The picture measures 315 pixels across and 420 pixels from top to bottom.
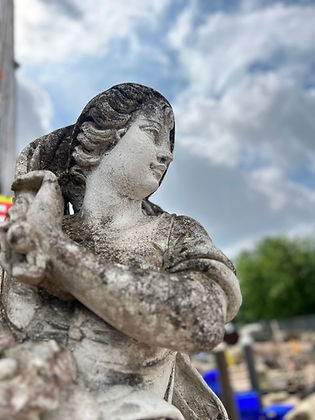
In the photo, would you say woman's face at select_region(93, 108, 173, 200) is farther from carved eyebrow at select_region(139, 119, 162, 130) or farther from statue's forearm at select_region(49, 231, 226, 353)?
statue's forearm at select_region(49, 231, 226, 353)

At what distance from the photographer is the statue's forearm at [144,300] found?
181 cm

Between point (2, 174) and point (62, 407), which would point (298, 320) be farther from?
point (62, 407)

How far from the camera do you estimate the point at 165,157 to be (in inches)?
101

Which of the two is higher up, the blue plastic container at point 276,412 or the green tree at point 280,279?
the green tree at point 280,279

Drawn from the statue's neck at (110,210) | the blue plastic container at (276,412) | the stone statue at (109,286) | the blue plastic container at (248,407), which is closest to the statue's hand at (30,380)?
the stone statue at (109,286)

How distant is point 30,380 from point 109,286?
1.52ft

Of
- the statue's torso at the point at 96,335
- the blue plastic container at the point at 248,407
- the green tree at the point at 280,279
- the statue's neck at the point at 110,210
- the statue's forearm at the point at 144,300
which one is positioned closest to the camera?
the statue's forearm at the point at 144,300

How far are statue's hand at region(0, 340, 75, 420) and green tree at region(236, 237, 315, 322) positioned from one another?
4219 centimetres

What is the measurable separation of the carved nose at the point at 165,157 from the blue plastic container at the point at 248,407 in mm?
7581

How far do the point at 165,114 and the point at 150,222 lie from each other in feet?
2.12

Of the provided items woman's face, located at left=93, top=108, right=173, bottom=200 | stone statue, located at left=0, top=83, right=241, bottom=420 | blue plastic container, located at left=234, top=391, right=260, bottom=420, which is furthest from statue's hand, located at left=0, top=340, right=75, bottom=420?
blue plastic container, located at left=234, top=391, right=260, bottom=420

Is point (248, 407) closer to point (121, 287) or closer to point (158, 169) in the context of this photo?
point (158, 169)

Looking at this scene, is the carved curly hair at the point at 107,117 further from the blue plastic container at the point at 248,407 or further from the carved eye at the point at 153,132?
the blue plastic container at the point at 248,407

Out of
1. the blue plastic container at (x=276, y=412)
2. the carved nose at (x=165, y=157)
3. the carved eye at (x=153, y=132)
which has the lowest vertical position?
the blue plastic container at (x=276, y=412)
